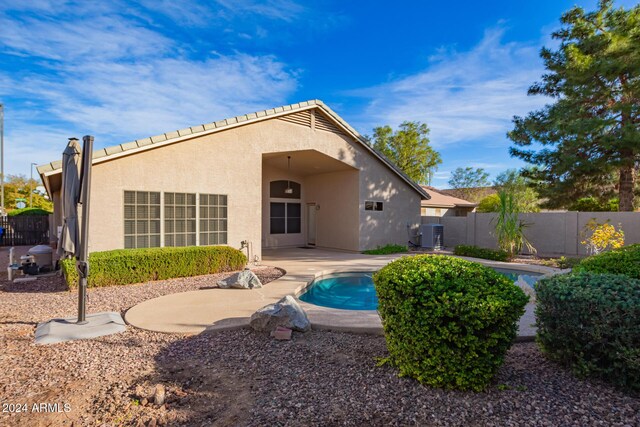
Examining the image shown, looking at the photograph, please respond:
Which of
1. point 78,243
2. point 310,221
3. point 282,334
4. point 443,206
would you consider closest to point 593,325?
point 282,334

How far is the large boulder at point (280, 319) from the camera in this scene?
15.7 feet

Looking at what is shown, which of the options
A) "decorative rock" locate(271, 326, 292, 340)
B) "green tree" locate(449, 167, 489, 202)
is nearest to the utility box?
"decorative rock" locate(271, 326, 292, 340)

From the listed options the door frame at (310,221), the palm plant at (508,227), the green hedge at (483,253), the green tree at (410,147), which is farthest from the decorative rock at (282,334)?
the green tree at (410,147)

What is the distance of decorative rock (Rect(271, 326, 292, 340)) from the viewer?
179 inches

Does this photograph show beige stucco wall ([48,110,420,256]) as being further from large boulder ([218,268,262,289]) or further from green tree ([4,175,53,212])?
green tree ([4,175,53,212])

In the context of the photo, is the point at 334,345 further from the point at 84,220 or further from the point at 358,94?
the point at 358,94

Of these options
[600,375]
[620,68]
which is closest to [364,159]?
[620,68]

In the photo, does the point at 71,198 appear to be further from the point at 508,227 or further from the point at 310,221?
the point at 508,227

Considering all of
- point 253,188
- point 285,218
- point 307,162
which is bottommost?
point 285,218

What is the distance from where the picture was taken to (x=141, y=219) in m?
9.50

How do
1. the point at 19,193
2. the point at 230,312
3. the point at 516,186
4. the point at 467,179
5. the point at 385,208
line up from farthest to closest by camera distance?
the point at 467,179, the point at 516,186, the point at 19,193, the point at 385,208, the point at 230,312

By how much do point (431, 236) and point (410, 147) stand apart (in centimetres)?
1914

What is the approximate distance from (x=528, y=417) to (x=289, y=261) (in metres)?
10.1

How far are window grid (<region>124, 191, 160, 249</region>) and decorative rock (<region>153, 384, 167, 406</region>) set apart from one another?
7.19 meters
